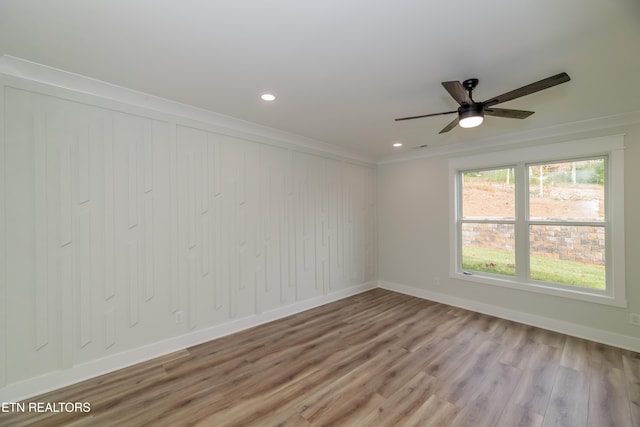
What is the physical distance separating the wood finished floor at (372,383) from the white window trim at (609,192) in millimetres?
581

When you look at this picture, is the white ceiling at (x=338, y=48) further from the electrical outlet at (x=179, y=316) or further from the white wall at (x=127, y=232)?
the electrical outlet at (x=179, y=316)

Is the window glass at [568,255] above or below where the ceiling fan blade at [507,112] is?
below

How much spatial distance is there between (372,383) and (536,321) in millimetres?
2830

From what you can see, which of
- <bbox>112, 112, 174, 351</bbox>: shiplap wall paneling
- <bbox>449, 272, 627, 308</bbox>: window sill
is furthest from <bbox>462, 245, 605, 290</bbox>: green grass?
<bbox>112, 112, 174, 351</bbox>: shiplap wall paneling

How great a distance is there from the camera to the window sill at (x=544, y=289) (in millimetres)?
3156

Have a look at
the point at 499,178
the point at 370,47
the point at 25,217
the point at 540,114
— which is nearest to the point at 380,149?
the point at 499,178

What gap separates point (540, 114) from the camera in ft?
10.2

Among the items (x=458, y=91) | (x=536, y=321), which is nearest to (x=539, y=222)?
(x=536, y=321)

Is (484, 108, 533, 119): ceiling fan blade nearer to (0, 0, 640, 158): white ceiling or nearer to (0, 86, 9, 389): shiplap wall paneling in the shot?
(0, 0, 640, 158): white ceiling

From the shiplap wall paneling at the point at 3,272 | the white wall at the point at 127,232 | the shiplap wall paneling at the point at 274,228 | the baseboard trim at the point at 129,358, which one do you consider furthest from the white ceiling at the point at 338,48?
the baseboard trim at the point at 129,358

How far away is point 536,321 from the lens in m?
3.62

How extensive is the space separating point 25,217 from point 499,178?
5669mm

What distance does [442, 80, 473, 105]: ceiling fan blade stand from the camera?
1.86 m

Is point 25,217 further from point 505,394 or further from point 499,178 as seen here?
point 499,178
